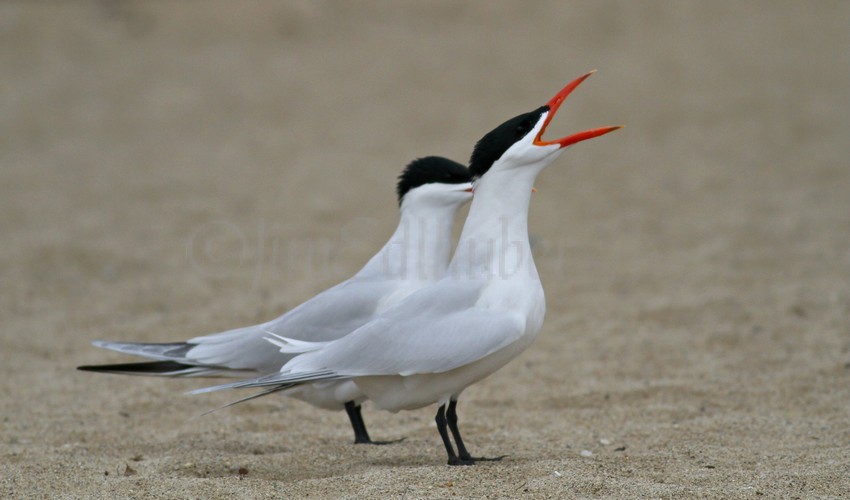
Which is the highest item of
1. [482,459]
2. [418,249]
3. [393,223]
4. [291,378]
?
[393,223]

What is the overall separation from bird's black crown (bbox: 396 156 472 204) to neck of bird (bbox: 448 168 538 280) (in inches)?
26.4

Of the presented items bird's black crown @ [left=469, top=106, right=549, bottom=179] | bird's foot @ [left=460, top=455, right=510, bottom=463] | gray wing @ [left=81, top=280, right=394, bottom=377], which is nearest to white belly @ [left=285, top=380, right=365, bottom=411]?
gray wing @ [left=81, top=280, right=394, bottom=377]

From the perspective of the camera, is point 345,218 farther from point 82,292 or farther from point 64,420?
point 64,420

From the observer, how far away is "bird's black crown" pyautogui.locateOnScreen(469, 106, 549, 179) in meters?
3.48

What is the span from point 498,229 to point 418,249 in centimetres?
70

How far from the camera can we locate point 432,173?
424cm

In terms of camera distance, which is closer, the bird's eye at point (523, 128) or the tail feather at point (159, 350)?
the bird's eye at point (523, 128)

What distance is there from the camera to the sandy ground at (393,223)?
12.2ft

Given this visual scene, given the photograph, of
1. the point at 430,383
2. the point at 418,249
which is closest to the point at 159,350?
the point at 418,249

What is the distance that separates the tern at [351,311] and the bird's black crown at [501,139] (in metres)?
0.64

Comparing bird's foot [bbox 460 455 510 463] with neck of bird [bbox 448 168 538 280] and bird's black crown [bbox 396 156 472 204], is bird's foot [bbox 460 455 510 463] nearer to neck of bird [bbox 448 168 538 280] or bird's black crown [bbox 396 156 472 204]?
neck of bird [bbox 448 168 538 280]

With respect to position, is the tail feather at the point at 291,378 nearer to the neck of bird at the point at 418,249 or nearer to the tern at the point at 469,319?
the tern at the point at 469,319

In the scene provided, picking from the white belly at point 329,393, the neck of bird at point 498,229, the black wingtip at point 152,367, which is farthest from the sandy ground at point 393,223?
the neck of bird at point 498,229

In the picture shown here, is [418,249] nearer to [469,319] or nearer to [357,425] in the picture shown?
[357,425]
